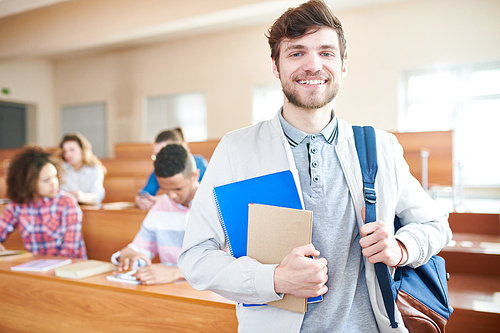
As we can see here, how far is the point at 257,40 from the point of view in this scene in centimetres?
706

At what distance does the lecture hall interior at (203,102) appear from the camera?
1605 millimetres

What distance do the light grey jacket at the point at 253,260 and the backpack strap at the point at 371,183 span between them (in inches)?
0.6

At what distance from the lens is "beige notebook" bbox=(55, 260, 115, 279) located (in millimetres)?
1631

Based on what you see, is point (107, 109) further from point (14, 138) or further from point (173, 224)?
point (173, 224)

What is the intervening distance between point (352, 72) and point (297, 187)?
5.91 m

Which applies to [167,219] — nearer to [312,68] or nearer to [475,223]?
[312,68]

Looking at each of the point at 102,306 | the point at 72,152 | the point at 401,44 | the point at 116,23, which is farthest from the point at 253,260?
the point at 401,44

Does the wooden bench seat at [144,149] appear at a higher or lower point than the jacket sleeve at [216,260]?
higher

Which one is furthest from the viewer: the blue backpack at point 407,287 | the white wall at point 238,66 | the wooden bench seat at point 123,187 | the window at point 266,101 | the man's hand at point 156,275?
the window at point 266,101

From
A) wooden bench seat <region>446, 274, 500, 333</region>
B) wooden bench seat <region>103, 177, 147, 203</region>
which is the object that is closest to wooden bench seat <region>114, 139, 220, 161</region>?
wooden bench seat <region>103, 177, 147, 203</region>

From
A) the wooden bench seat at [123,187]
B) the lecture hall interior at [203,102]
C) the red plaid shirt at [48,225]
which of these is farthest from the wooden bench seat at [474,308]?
the wooden bench seat at [123,187]

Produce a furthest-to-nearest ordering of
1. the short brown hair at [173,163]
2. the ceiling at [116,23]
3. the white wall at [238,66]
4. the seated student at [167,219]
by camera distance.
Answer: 1. the white wall at [238,66]
2. the ceiling at [116,23]
3. the short brown hair at [173,163]
4. the seated student at [167,219]

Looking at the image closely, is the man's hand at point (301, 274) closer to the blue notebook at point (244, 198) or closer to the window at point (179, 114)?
the blue notebook at point (244, 198)

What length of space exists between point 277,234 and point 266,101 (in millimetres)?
6421
